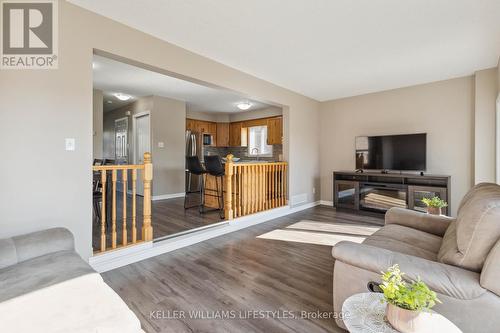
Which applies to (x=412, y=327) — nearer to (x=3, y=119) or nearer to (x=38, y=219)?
(x=38, y=219)

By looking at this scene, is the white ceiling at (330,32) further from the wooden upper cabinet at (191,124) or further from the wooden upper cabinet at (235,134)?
the wooden upper cabinet at (235,134)

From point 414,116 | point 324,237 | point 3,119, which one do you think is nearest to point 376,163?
point 414,116

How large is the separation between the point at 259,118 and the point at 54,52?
5.42m

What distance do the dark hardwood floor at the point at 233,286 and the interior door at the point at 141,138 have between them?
3.69m

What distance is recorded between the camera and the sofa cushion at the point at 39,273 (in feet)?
4.09

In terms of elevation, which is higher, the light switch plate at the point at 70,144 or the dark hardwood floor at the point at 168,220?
the light switch plate at the point at 70,144

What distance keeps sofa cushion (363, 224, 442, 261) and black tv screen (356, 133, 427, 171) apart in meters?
2.66

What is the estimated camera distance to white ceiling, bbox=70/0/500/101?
2.21 m

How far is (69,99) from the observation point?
2168 mm

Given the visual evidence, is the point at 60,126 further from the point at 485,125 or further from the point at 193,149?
the point at 485,125

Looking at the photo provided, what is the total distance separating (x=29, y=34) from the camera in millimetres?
2066

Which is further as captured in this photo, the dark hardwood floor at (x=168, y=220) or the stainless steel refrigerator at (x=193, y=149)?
the stainless steel refrigerator at (x=193, y=149)

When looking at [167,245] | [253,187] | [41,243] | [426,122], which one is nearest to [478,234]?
[41,243]

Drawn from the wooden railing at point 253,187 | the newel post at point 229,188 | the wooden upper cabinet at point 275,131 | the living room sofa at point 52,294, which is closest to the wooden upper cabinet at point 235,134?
the wooden upper cabinet at point 275,131
